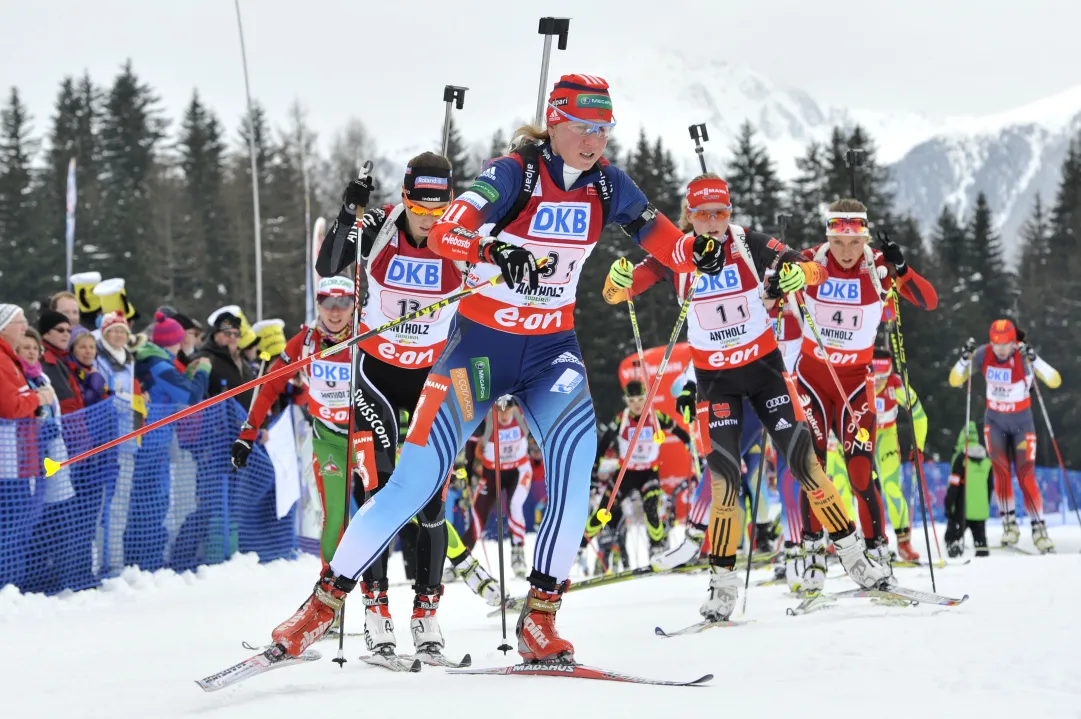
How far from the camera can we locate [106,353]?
31.3 feet

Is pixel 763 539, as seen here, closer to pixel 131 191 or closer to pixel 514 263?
pixel 514 263

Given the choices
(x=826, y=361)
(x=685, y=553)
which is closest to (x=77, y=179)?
(x=685, y=553)

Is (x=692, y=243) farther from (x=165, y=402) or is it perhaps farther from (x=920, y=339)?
(x=920, y=339)

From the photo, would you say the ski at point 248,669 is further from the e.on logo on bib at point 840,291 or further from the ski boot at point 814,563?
the e.on logo on bib at point 840,291

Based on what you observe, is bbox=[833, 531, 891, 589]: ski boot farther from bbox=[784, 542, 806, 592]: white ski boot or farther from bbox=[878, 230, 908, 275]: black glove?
bbox=[878, 230, 908, 275]: black glove

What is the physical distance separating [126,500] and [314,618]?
5.31 m

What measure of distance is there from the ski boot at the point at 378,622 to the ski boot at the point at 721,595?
5.48ft

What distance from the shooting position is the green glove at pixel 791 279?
646 cm

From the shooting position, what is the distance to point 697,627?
603 centimetres

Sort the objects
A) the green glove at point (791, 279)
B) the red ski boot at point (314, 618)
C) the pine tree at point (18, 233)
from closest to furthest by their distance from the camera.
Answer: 1. the red ski boot at point (314, 618)
2. the green glove at point (791, 279)
3. the pine tree at point (18, 233)

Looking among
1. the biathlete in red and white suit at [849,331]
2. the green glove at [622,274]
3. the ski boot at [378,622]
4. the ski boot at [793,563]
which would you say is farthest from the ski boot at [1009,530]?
the ski boot at [378,622]

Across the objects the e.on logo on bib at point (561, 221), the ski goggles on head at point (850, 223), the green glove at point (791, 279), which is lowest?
the green glove at point (791, 279)

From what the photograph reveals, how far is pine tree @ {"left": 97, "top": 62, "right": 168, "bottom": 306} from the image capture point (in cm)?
4334

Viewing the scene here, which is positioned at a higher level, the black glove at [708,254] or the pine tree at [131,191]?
the pine tree at [131,191]
